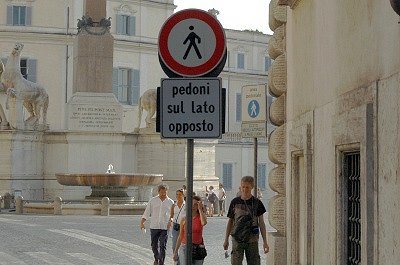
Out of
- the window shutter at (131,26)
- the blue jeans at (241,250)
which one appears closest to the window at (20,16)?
the window shutter at (131,26)

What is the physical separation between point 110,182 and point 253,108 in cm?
2063

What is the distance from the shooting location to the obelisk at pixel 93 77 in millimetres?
39781

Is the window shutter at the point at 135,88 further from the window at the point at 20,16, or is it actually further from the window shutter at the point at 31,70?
the window at the point at 20,16

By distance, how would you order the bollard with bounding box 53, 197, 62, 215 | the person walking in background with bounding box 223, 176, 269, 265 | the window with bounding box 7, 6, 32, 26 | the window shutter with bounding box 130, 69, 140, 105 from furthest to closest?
1. the window shutter with bounding box 130, 69, 140, 105
2. the window with bounding box 7, 6, 32, 26
3. the bollard with bounding box 53, 197, 62, 215
4. the person walking in background with bounding box 223, 176, 269, 265

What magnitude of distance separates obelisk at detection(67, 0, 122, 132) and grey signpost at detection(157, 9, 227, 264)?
104 ft

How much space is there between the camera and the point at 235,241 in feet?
38.1

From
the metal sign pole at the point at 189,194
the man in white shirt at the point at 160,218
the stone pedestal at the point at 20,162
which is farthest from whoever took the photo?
the stone pedestal at the point at 20,162

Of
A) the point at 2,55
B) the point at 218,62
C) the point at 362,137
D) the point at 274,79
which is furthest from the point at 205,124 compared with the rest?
the point at 2,55

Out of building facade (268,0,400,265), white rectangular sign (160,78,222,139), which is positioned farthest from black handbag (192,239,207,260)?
white rectangular sign (160,78,222,139)

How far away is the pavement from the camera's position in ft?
60.7

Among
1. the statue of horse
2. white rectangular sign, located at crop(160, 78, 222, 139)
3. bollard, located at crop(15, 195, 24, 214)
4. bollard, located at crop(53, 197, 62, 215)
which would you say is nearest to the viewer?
white rectangular sign, located at crop(160, 78, 222, 139)

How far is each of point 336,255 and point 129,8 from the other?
60543mm

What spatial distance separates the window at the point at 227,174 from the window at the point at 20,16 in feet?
48.4

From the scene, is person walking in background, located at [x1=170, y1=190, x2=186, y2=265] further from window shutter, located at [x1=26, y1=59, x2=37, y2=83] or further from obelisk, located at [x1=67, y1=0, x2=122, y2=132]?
window shutter, located at [x1=26, y1=59, x2=37, y2=83]
